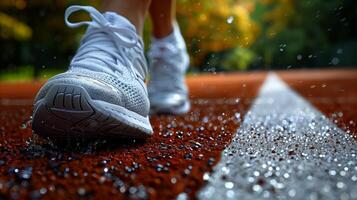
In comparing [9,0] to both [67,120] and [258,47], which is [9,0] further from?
[258,47]

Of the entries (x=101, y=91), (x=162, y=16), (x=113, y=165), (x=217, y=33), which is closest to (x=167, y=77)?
(x=162, y=16)

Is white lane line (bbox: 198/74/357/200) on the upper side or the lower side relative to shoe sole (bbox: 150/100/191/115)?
upper

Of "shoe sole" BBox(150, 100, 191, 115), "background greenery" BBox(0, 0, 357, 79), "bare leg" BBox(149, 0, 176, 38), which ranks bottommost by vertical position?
"background greenery" BBox(0, 0, 357, 79)

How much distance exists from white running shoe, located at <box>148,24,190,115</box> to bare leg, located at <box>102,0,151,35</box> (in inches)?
28.8

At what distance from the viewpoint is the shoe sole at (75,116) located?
1119mm

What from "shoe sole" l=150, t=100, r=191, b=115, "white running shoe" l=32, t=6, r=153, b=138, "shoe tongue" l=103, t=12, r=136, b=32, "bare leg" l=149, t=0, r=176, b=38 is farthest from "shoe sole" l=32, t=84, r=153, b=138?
"bare leg" l=149, t=0, r=176, b=38

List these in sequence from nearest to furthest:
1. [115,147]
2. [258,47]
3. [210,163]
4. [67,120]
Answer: [210,163], [67,120], [115,147], [258,47]

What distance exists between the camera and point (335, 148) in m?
1.16

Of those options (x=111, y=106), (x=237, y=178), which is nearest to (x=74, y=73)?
(x=111, y=106)

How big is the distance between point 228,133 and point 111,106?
0.45 meters

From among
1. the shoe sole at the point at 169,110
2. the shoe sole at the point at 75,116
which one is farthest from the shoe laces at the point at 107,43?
the shoe sole at the point at 169,110

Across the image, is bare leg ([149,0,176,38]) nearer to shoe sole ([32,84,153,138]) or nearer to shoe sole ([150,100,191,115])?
shoe sole ([150,100,191,115])

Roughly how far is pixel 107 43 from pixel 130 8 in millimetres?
180

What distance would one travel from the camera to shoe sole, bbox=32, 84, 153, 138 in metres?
1.12
